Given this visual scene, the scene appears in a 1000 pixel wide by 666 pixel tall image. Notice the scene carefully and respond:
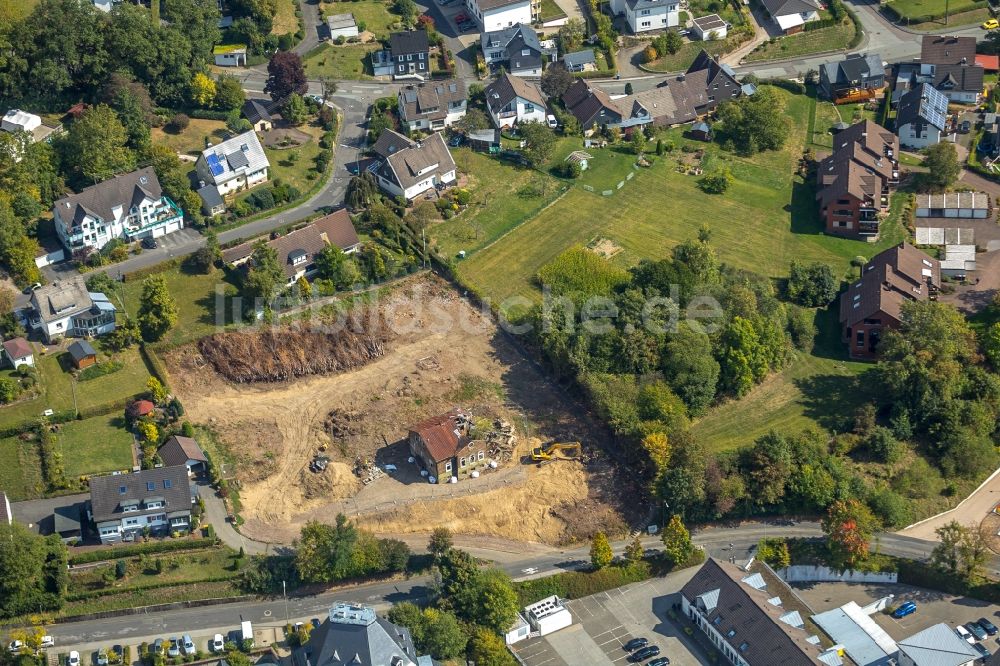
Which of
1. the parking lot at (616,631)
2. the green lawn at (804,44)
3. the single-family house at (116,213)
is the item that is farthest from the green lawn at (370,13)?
the parking lot at (616,631)

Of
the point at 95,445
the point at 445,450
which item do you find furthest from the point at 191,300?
the point at 445,450

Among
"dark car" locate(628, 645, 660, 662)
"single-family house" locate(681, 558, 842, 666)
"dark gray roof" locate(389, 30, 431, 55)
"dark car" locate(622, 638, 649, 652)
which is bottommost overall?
"dark car" locate(628, 645, 660, 662)

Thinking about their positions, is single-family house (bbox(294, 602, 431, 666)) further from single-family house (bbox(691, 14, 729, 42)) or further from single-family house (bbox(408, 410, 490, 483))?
single-family house (bbox(691, 14, 729, 42))

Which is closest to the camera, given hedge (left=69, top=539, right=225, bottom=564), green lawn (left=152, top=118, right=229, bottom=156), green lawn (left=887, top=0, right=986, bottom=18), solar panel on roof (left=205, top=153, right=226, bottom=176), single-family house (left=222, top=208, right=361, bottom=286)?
hedge (left=69, top=539, right=225, bottom=564)

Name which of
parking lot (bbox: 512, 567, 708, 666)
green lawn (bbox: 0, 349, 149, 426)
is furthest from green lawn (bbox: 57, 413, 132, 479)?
parking lot (bbox: 512, 567, 708, 666)

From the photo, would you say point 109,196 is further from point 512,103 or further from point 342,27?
point 512,103

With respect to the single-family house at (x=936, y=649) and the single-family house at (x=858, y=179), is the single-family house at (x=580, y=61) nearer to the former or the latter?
the single-family house at (x=858, y=179)

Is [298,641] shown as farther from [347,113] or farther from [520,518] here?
[347,113]
